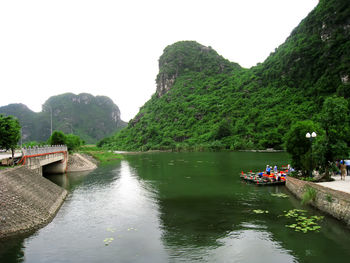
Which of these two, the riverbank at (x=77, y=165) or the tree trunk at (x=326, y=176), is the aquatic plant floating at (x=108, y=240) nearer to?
the tree trunk at (x=326, y=176)

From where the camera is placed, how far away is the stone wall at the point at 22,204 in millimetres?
17703

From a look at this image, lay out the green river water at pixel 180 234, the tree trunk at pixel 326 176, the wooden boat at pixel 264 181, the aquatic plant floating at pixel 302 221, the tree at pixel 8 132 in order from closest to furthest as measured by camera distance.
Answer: the green river water at pixel 180 234
the aquatic plant floating at pixel 302 221
the tree trunk at pixel 326 176
the tree at pixel 8 132
the wooden boat at pixel 264 181

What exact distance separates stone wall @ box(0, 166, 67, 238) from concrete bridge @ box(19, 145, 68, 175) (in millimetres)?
5201

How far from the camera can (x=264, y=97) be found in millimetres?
151125

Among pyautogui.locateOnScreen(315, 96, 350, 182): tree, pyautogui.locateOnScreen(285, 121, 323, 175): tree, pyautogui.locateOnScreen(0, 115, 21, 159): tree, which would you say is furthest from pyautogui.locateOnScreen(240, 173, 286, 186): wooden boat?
pyautogui.locateOnScreen(0, 115, 21, 159): tree

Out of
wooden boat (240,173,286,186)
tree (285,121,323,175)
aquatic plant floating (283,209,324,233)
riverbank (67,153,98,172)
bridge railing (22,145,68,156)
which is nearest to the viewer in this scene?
aquatic plant floating (283,209,324,233)

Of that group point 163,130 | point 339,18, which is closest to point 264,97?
point 339,18

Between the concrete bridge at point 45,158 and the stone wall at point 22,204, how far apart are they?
5.20 metres

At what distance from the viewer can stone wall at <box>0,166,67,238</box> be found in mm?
17703

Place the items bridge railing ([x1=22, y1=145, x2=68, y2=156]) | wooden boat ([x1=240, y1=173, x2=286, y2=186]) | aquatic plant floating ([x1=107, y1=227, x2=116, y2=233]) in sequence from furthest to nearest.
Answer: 1. wooden boat ([x1=240, y1=173, x2=286, y2=186])
2. bridge railing ([x1=22, y1=145, x2=68, y2=156])
3. aquatic plant floating ([x1=107, y1=227, x2=116, y2=233])

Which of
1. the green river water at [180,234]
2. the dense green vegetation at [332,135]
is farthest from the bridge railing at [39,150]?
the dense green vegetation at [332,135]

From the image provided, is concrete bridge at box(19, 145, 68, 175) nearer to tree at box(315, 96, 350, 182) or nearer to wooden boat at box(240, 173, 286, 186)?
wooden boat at box(240, 173, 286, 186)

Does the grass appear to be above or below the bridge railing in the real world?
below

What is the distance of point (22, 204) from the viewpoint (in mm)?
19547
